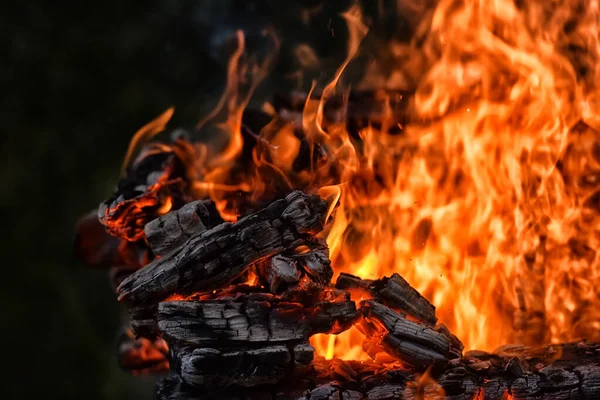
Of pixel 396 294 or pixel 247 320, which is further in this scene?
pixel 396 294

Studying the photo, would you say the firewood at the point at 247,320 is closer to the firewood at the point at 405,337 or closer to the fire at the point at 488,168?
the firewood at the point at 405,337

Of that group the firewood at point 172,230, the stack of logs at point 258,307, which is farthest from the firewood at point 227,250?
the firewood at point 172,230

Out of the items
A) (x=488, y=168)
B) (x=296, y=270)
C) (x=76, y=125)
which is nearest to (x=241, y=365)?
(x=296, y=270)

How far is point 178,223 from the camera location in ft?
8.98

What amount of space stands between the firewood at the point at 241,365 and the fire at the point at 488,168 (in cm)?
94

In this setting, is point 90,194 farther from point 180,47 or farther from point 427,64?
point 427,64

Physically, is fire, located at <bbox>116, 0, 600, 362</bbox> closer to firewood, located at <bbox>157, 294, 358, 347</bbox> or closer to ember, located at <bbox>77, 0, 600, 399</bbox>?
ember, located at <bbox>77, 0, 600, 399</bbox>

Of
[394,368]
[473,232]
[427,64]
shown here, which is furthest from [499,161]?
[394,368]

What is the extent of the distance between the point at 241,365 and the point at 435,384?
2.51 feet

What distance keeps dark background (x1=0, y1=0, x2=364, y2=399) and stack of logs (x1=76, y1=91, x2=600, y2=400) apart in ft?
8.08

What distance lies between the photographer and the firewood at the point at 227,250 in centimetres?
254

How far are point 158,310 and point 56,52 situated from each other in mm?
3339

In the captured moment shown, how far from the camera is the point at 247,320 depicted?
2461 millimetres

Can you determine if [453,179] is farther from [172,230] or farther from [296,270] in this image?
[172,230]
